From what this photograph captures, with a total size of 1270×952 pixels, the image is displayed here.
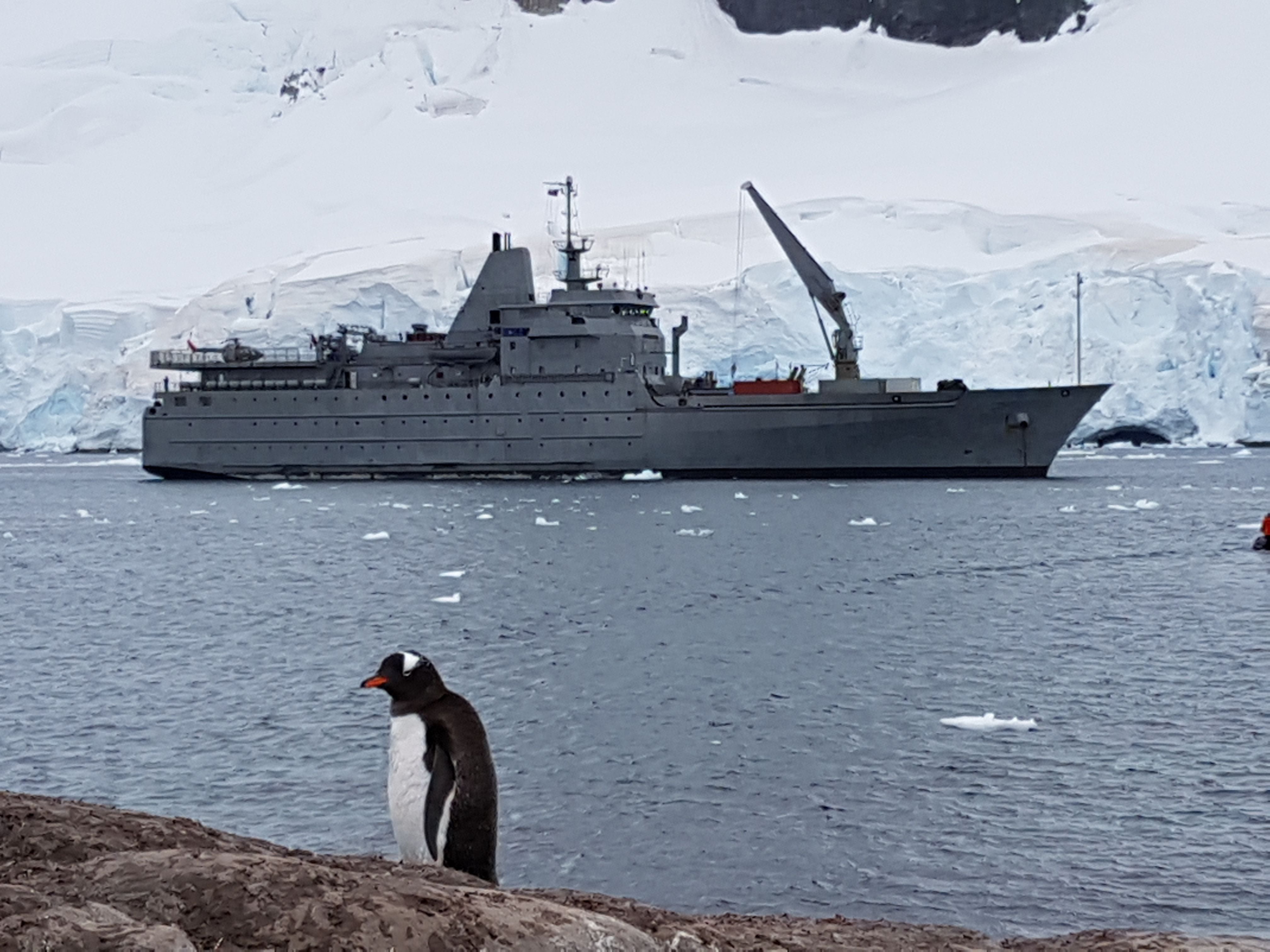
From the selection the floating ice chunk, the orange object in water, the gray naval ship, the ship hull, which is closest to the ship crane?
the gray naval ship

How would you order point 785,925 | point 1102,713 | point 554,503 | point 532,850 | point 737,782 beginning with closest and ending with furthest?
point 785,925 < point 532,850 < point 737,782 < point 1102,713 < point 554,503

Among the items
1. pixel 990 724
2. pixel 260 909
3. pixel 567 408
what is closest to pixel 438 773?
pixel 260 909

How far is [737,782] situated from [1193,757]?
365 cm

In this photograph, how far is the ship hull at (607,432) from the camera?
4544 centimetres

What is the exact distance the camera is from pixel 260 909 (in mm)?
4746

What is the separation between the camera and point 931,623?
63.8 feet

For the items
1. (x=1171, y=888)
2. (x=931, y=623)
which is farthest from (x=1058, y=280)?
(x=1171, y=888)

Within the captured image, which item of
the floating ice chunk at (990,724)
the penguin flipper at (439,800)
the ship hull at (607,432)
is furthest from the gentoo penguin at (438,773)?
the ship hull at (607,432)

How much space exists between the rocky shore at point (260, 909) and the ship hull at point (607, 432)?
132ft

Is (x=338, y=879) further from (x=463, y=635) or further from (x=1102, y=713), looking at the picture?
(x=463, y=635)

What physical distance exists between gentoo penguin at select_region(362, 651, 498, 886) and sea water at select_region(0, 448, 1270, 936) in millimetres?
2319

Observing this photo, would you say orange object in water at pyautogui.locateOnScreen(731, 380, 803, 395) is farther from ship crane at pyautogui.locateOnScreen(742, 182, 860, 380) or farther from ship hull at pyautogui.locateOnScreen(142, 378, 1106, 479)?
ship crane at pyautogui.locateOnScreen(742, 182, 860, 380)

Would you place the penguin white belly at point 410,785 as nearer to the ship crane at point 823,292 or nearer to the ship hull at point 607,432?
the ship hull at point 607,432

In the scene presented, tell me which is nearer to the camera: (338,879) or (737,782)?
(338,879)
